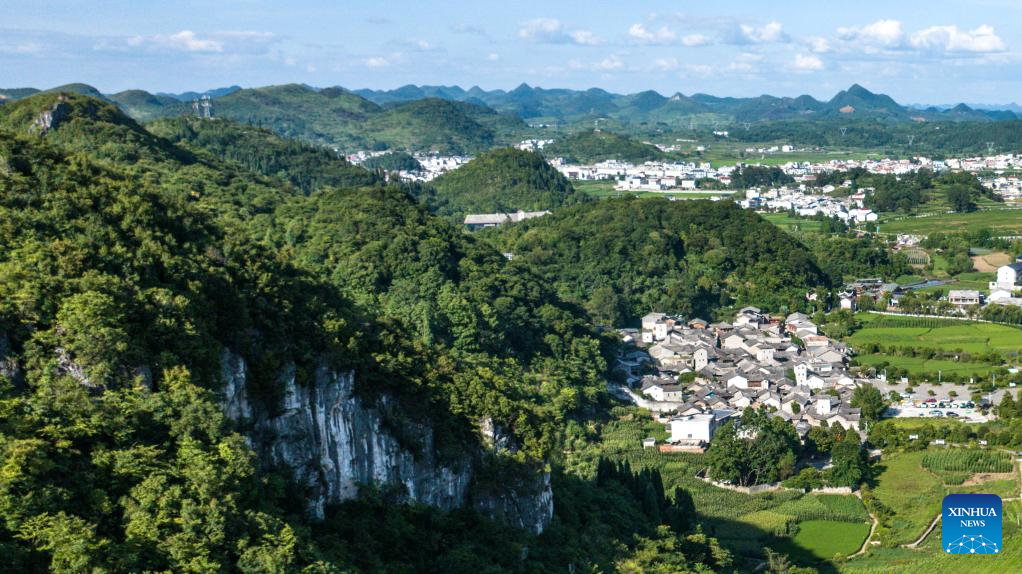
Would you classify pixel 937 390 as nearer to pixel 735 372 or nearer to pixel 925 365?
pixel 925 365

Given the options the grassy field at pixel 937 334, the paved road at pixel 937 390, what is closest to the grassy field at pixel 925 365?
the paved road at pixel 937 390

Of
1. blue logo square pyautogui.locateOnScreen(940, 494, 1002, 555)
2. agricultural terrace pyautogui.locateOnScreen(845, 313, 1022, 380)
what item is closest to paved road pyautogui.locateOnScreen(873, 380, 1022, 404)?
agricultural terrace pyautogui.locateOnScreen(845, 313, 1022, 380)

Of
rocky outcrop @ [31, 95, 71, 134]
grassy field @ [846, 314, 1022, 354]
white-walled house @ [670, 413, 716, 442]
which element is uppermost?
rocky outcrop @ [31, 95, 71, 134]

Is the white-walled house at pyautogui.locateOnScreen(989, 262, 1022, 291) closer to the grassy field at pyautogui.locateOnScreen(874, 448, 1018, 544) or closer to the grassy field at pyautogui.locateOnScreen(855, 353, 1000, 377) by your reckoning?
the grassy field at pyautogui.locateOnScreen(855, 353, 1000, 377)

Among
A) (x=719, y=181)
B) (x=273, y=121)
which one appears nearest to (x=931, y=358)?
(x=719, y=181)

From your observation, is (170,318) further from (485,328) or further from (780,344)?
(780,344)
